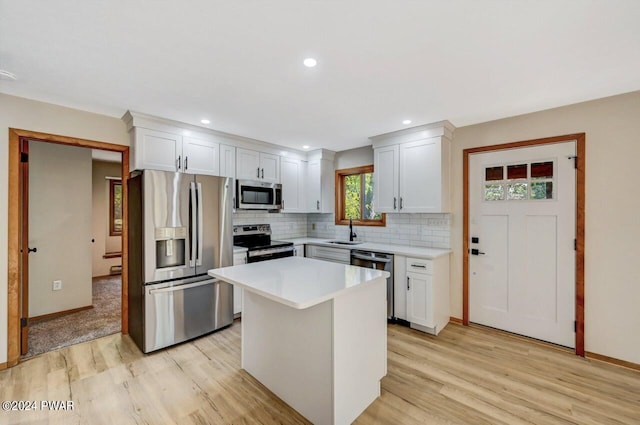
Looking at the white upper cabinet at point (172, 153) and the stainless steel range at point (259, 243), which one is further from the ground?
the white upper cabinet at point (172, 153)

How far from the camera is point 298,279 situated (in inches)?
80.0

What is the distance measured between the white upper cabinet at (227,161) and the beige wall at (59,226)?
2.06 m

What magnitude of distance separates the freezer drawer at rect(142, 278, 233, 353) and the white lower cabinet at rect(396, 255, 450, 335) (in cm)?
215

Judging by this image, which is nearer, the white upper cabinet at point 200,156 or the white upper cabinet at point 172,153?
the white upper cabinet at point 172,153

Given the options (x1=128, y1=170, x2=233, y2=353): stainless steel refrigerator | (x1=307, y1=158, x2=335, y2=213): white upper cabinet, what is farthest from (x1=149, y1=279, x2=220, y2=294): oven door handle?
(x1=307, y1=158, x2=335, y2=213): white upper cabinet

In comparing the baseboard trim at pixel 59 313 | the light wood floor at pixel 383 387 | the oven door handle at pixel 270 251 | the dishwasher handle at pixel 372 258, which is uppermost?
the oven door handle at pixel 270 251

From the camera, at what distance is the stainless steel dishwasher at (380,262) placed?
3562mm

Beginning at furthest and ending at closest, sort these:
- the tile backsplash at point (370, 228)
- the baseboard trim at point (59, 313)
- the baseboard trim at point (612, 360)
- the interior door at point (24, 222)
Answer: the tile backsplash at point (370, 228) < the baseboard trim at point (59, 313) < the interior door at point (24, 222) < the baseboard trim at point (612, 360)

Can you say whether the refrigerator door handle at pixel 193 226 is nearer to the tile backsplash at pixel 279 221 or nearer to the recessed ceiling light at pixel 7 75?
the tile backsplash at pixel 279 221

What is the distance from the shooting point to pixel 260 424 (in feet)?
6.23

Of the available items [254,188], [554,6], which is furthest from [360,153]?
[554,6]

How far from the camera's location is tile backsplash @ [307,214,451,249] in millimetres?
3728

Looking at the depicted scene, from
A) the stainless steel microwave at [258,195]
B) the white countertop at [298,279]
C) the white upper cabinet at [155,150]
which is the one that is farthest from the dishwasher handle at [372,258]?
the white upper cabinet at [155,150]

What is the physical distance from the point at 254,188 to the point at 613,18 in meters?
3.71
